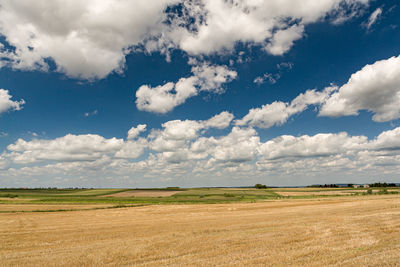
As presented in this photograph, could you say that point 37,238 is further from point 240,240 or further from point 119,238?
point 240,240

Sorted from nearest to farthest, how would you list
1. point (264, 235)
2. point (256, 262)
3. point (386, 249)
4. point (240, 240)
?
point (256, 262)
point (386, 249)
point (240, 240)
point (264, 235)

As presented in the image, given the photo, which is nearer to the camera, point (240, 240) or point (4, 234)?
point (240, 240)

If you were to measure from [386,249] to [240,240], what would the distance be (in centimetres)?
861

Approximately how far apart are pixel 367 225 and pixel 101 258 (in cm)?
2161

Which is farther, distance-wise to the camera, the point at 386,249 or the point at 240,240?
the point at 240,240

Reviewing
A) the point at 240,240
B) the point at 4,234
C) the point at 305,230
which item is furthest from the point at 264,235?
the point at 4,234

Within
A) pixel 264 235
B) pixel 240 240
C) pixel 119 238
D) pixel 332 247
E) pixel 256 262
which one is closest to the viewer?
pixel 256 262

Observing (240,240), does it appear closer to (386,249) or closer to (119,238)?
(386,249)

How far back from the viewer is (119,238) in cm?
2147

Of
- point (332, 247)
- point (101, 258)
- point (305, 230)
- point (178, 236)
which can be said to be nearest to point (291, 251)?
point (332, 247)

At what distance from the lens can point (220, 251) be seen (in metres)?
15.8

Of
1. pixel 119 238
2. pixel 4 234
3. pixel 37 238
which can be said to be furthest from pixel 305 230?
pixel 4 234

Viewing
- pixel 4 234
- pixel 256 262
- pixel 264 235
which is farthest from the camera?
pixel 4 234

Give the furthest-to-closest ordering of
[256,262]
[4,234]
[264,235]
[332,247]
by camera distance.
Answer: [4,234]
[264,235]
[332,247]
[256,262]
